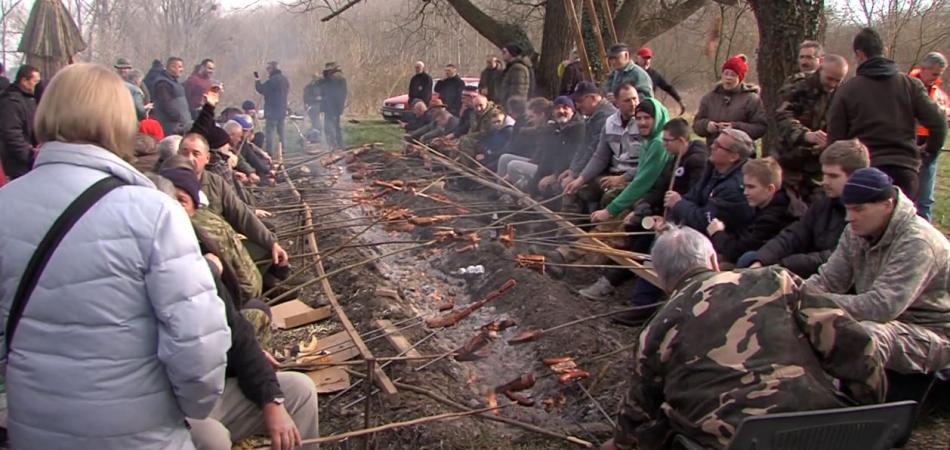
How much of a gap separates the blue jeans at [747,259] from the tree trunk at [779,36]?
2618 millimetres

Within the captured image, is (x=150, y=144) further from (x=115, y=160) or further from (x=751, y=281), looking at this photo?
(x=751, y=281)

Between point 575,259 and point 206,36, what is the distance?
32.2 m

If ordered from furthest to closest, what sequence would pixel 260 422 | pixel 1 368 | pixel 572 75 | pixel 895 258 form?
pixel 572 75
pixel 895 258
pixel 260 422
pixel 1 368

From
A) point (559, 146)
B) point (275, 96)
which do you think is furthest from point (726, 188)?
point (275, 96)

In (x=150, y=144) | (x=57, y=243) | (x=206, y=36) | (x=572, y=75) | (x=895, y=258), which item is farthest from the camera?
(x=206, y=36)

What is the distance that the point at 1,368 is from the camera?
2238 millimetres

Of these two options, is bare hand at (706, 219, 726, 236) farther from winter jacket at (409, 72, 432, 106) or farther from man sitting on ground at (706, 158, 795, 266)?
winter jacket at (409, 72, 432, 106)

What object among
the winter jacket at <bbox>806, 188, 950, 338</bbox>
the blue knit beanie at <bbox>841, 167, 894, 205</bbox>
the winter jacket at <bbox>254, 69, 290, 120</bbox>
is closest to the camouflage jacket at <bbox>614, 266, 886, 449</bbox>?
the winter jacket at <bbox>806, 188, 950, 338</bbox>

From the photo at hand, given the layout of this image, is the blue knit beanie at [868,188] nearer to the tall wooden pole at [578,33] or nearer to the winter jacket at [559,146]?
the winter jacket at [559,146]

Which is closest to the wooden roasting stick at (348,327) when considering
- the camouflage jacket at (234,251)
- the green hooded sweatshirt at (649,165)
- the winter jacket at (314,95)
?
the camouflage jacket at (234,251)

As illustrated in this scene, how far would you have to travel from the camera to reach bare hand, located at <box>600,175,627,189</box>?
7413mm

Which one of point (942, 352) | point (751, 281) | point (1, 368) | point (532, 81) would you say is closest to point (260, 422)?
point (1, 368)

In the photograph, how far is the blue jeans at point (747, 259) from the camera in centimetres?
493

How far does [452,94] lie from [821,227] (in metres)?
11.5
